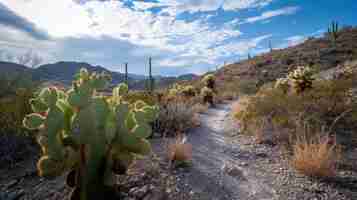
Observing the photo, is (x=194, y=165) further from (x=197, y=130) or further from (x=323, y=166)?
(x=197, y=130)

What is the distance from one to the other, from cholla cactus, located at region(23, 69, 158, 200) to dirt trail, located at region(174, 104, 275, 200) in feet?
3.09

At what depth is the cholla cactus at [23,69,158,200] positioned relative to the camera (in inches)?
71.3

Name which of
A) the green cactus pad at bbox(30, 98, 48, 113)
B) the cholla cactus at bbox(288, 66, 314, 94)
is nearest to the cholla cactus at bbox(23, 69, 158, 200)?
the green cactus pad at bbox(30, 98, 48, 113)

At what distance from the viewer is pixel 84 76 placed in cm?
232

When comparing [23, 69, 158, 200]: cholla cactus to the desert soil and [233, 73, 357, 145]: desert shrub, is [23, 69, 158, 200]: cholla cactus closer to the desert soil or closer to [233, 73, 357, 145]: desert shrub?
the desert soil

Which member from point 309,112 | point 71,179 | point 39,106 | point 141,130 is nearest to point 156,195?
point 141,130

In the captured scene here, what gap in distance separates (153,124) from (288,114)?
318cm

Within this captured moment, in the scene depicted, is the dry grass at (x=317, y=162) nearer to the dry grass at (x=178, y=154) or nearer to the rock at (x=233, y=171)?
the rock at (x=233, y=171)

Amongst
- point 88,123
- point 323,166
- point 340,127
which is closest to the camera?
point 88,123

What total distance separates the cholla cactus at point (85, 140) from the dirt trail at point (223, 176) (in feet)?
3.09

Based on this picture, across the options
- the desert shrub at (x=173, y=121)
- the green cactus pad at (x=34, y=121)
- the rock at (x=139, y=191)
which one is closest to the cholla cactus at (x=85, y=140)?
the green cactus pad at (x=34, y=121)

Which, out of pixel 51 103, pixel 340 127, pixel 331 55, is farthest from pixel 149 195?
pixel 331 55

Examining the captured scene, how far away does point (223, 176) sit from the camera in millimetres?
2816

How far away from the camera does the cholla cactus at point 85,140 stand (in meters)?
1.81
